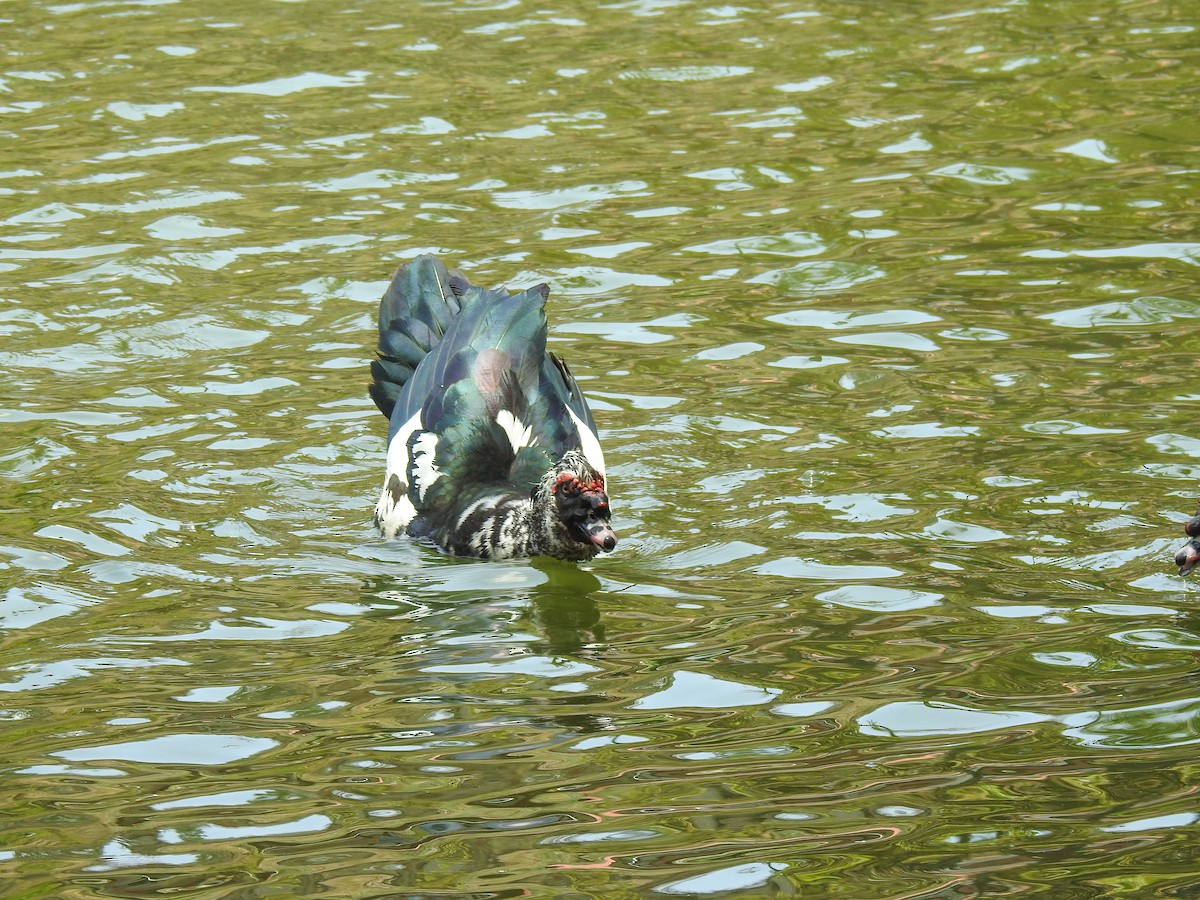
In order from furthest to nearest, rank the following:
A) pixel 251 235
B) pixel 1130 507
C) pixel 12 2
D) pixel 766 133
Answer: pixel 12 2 → pixel 766 133 → pixel 251 235 → pixel 1130 507

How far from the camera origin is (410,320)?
9781 mm

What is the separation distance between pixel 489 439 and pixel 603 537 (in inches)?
47.1

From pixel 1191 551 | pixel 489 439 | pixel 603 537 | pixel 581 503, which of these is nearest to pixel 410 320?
pixel 489 439

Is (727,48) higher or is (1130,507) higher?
(727,48)

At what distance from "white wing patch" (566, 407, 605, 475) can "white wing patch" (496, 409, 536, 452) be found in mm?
227

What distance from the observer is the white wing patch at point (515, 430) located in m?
9.13

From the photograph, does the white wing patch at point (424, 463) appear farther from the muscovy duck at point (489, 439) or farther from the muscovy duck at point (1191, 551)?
the muscovy duck at point (1191, 551)

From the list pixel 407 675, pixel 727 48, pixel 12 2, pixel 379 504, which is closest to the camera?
pixel 407 675

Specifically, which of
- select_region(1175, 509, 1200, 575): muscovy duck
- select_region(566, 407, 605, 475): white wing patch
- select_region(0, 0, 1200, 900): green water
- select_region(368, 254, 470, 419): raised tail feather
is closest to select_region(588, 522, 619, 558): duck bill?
select_region(0, 0, 1200, 900): green water

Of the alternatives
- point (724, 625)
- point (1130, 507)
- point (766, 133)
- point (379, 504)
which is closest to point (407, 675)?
point (724, 625)

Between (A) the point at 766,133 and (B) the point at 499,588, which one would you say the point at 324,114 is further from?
(B) the point at 499,588

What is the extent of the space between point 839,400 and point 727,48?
6264 mm

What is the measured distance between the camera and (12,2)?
16.9 m

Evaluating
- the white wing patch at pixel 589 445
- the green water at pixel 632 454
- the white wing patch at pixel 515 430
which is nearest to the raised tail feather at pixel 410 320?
the green water at pixel 632 454
